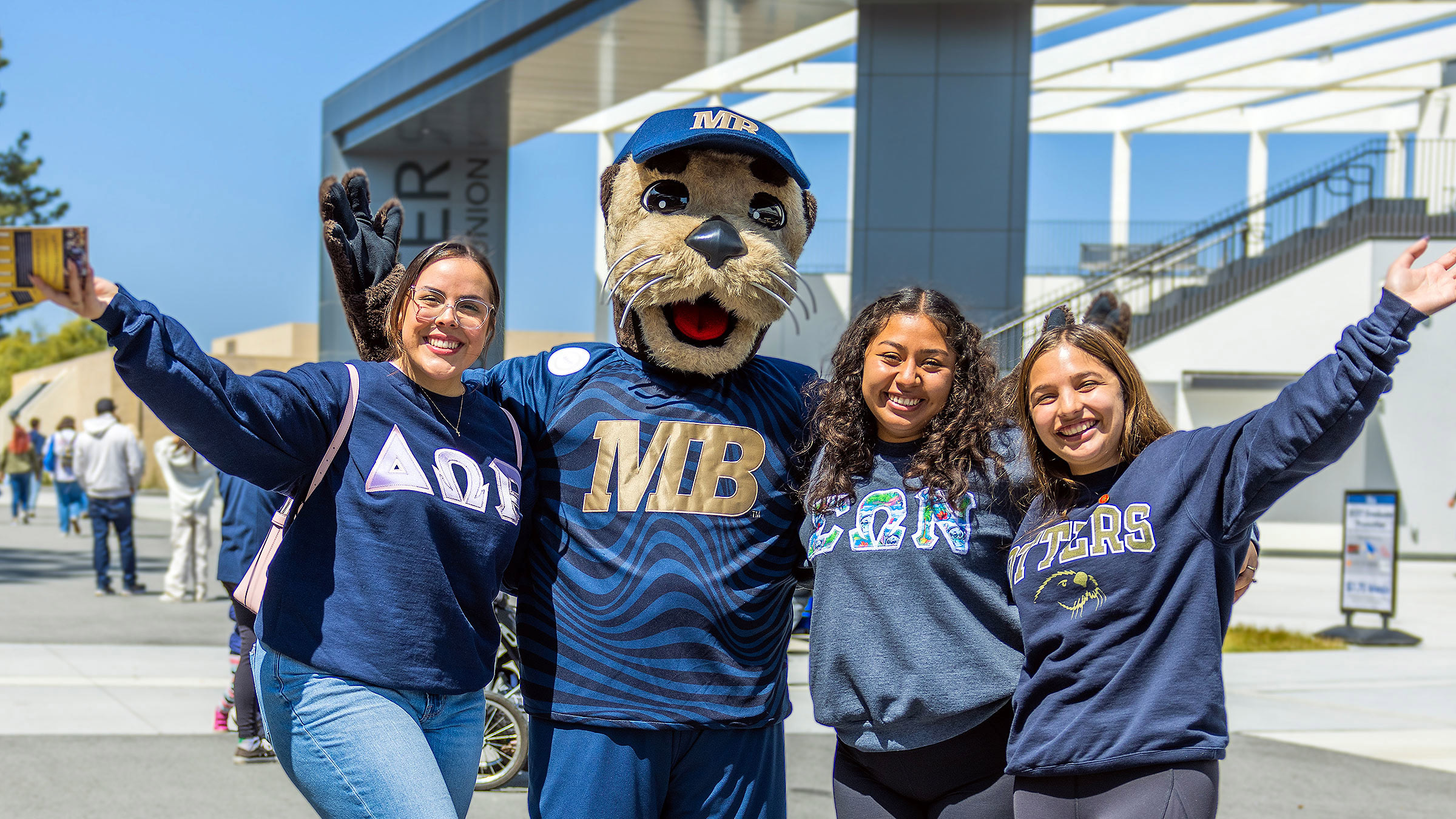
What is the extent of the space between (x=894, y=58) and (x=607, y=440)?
11.4 metres

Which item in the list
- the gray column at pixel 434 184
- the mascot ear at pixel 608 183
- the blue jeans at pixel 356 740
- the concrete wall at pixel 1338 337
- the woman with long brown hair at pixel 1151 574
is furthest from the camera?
the gray column at pixel 434 184

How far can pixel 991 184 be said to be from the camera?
13.4 metres

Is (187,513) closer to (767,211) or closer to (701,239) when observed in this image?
(767,211)

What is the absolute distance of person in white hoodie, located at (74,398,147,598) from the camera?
1155 cm

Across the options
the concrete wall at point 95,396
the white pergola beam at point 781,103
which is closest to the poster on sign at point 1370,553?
the white pergola beam at point 781,103

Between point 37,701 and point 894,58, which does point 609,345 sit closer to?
point 37,701

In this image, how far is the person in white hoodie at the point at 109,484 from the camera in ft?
37.9

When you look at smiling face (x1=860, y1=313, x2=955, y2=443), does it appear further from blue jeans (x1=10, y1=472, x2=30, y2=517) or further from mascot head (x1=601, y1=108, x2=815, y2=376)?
blue jeans (x1=10, y1=472, x2=30, y2=517)

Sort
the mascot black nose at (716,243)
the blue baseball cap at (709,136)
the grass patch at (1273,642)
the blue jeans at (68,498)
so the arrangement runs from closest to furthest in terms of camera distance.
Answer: the mascot black nose at (716,243) → the blue baseball cap at (709,136) → the grass patch at (1273,642) → the blue jeans at (68,498)

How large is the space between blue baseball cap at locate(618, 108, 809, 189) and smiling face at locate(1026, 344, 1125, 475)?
3.09 ft

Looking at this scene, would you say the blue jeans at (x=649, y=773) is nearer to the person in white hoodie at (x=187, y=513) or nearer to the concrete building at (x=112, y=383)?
the person in white hoodie at (x=187, y=513)

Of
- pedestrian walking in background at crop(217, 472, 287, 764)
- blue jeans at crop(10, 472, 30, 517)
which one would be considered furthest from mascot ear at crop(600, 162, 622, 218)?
blue jeans at crop(10, 472, 30, 517)

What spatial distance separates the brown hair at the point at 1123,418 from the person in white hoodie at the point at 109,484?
10.6 meters

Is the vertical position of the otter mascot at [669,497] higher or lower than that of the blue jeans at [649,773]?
higher
